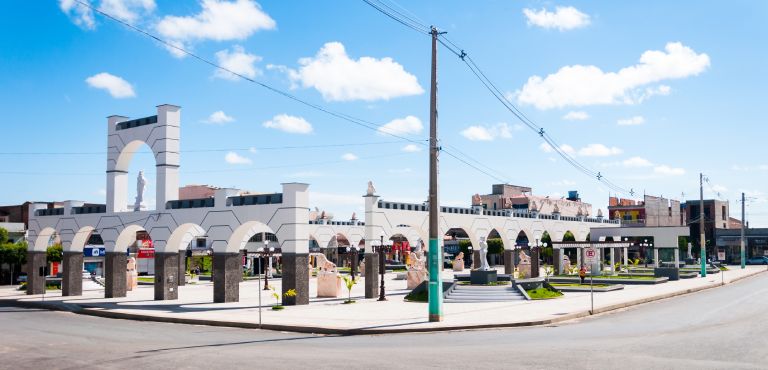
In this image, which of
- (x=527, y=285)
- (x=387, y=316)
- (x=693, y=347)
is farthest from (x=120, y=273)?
(x=693, y=347)

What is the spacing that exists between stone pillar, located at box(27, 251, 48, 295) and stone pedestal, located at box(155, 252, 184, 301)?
36.5ft

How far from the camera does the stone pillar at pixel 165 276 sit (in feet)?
118

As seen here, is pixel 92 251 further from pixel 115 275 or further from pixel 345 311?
pixel 345 311

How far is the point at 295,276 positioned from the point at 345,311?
3920mm

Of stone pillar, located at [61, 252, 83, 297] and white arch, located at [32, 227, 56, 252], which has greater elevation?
white arch, located at [32, 227, 56, 252]

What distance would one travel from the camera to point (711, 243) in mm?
109562

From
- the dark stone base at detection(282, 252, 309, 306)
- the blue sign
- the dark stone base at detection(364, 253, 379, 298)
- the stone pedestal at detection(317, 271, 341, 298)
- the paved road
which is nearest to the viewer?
the paved road

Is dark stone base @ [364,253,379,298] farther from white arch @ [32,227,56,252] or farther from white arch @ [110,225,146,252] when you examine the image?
white arch @ [32,227,56,252]

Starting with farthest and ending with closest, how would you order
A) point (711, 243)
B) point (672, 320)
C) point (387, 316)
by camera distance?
point (711, 243)
point (387, 316)
point (672, 320)

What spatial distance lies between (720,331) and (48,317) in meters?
25.5

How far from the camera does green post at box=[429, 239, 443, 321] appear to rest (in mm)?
23266

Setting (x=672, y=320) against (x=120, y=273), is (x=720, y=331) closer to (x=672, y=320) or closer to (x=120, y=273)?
(x=672, y=320)

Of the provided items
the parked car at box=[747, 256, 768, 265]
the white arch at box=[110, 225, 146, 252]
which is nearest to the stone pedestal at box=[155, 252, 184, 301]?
the white arch at box=[110, 225, 146, 252]

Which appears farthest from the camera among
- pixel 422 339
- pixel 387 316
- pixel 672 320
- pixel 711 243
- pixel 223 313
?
pixel 711 243
